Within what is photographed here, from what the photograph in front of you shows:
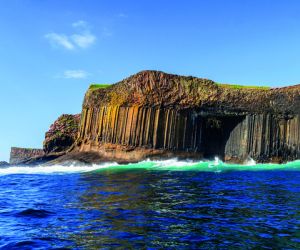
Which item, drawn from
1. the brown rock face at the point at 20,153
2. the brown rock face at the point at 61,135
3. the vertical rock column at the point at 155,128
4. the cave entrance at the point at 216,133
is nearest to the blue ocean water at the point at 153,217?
the vertical rock column at the point at 155,128

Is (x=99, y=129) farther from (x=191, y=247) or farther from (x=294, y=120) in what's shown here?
(x=191, y=247)

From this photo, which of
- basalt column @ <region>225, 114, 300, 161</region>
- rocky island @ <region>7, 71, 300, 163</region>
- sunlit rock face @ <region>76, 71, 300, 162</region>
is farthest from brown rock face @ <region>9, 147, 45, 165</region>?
basalt column @ <region>225, 114, 300, 161</region>

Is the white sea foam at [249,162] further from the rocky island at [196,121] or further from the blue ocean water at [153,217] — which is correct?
the blue ocean water at [153,217]

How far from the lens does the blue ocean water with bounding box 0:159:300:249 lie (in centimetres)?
894

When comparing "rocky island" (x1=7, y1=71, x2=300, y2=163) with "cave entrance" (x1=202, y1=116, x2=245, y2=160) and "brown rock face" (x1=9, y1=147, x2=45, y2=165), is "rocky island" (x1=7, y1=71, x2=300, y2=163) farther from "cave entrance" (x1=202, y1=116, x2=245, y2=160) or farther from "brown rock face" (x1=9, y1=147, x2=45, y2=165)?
"brown rock face" (x1=9, y1=147, x2=45, y2=165)

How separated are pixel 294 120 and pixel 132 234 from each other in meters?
31.1

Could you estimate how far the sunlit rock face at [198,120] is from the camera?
36469 millimetres

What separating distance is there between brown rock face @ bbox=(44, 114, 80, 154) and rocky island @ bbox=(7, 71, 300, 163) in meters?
13.3

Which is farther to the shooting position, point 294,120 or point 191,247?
point 294,120

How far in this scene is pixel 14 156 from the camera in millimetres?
67250

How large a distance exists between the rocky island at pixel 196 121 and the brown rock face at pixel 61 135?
13262 mm

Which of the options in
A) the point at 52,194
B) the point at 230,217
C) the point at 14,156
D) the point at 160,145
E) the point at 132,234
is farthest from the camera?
the point at 14,156

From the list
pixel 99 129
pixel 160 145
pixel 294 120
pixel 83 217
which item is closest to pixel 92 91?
pixel 99 129

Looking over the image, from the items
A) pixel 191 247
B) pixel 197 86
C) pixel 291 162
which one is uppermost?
pixel 197 86
